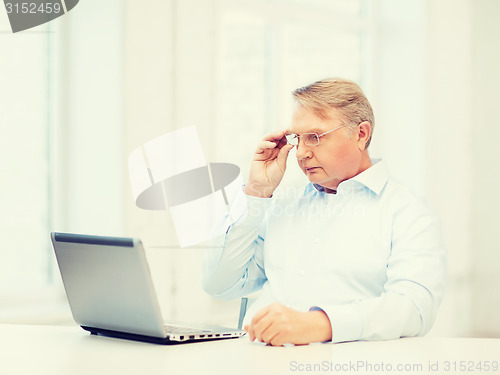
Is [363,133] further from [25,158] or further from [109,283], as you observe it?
[25,158]

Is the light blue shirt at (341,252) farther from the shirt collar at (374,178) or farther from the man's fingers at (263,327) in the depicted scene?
the man's fingers at (263,327)

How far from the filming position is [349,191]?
2.04 m

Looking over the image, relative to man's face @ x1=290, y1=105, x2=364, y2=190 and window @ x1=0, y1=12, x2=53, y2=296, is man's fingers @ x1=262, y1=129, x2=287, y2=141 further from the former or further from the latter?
window @ x1=0, y1=12, x2=53, y2=296

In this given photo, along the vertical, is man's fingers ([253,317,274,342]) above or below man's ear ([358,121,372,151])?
below

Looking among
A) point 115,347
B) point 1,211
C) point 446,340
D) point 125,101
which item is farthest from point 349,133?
point 1,211

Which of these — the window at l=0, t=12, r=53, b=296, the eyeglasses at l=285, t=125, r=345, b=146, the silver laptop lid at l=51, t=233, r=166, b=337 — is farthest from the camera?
the window at l=0, t=12, r=53, b=296

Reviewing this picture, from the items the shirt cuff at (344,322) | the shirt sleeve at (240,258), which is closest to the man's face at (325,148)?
the shirt sleeve at (240,258)

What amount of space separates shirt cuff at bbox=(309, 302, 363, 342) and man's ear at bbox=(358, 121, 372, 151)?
2.32 feet

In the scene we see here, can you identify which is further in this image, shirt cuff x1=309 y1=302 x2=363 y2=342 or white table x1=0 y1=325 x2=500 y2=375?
shirt cuff x1=309 y1=302 x2=363 y2=342

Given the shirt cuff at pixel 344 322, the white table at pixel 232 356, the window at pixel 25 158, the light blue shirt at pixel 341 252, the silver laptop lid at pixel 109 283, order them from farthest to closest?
the window at pixel 25 158
the light blue shirt at pixel 341 252
the shirt cuff at pixel 344 322
the silver laptop lid at pixel 109 283
the white table at pixel 232 356

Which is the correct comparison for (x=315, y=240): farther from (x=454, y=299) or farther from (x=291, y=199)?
(x=454, y=299)

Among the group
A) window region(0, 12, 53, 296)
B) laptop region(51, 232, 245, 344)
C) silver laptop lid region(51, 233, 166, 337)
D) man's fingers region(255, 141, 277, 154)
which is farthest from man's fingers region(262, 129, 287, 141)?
window region(0, 12, 53, 296)

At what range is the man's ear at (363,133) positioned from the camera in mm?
2049

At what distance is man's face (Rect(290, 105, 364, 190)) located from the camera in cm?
198
